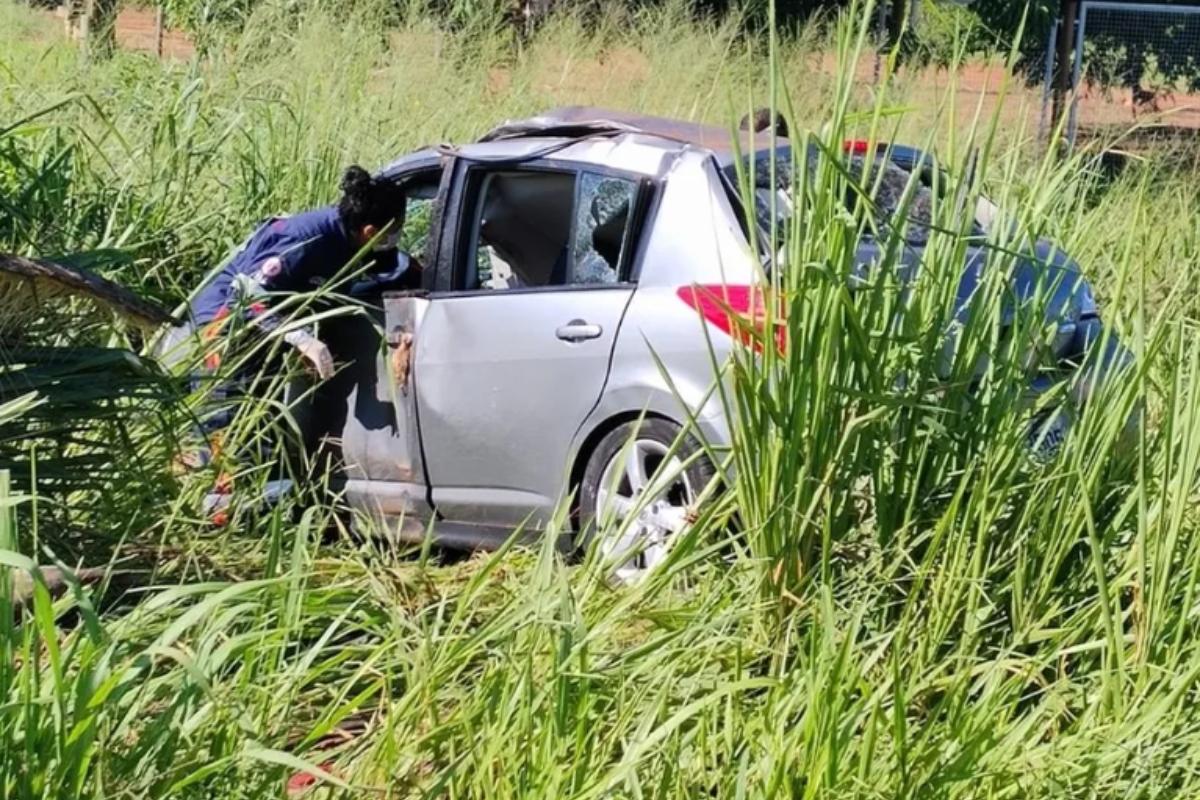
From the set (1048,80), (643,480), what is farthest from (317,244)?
(1048,80)

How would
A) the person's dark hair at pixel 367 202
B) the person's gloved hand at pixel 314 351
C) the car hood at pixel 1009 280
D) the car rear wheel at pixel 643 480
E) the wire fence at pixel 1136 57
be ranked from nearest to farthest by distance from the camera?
the car hood at pixel 1009 280 < the car rear wheel at pixel 643 480 < the person's gloved hand at pixel 314 351 < the person's dark hair at pixel 367 202 < the wire fence at pixel 1136 57

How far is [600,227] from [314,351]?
103cm

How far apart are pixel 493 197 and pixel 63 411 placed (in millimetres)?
2698

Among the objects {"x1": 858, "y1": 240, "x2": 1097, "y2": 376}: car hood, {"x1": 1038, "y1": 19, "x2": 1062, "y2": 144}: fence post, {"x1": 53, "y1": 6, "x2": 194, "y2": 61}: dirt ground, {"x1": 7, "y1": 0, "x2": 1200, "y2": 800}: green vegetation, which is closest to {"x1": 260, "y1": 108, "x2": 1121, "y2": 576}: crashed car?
{"x1": 858, "y1": 240, "x2": 1097, "y2": 376}: car hood

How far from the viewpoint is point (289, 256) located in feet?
19.8

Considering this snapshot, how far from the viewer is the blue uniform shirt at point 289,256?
19.3 feet

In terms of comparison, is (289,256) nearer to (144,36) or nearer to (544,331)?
(544,331)

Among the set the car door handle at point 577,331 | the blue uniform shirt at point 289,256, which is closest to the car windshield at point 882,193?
the car door handle at point 577,331

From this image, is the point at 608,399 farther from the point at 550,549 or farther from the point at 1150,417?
the point at 550,549

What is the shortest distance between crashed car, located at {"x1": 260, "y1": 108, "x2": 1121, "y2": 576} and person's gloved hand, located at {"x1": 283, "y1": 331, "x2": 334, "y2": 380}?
208 millimetres

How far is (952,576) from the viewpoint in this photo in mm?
3502

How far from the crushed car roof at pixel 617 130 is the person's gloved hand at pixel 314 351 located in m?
1.21

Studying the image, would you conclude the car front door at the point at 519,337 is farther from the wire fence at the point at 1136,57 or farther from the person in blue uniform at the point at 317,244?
the wire fence at the point at 1136,57

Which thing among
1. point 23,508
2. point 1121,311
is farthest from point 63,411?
point 1121,311
